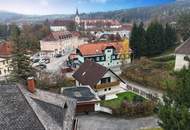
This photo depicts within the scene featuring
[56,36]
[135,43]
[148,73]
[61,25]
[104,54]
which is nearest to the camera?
[148,73]

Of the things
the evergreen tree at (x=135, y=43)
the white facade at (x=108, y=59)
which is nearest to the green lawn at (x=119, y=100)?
the white facade at (x=108, y=59)

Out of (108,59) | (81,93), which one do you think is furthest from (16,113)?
(108,59)

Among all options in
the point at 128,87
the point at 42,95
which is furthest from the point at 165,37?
the point at 42,95

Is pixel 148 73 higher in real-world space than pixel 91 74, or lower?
lower

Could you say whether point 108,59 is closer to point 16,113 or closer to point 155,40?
point 155,40

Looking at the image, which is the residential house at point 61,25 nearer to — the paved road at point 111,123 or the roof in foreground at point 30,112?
the paved road at point 111,123

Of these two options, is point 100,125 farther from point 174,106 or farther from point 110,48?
point 110,48

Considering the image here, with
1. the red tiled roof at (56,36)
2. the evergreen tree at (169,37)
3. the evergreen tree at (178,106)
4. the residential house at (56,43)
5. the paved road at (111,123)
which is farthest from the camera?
the red tiled roof at (56,36)
